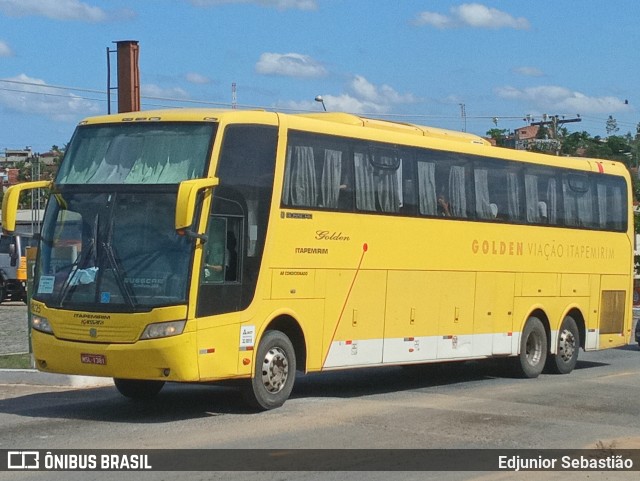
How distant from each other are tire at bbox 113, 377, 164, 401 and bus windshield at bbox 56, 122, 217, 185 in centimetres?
290

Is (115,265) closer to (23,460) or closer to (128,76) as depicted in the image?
(23,460)

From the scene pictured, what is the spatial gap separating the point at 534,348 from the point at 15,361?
919 centimetres

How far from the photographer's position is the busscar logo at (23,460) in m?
10.4

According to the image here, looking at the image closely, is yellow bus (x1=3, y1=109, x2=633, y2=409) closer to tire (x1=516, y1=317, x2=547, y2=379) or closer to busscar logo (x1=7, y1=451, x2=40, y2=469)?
tire (x1=516, y1=317, x2=547, y2=379)

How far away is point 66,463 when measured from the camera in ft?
34.2

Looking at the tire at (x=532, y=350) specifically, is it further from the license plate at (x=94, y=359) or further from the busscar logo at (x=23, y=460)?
the busscar logo at (x=23, y=460)

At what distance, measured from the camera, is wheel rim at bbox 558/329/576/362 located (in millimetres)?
20891

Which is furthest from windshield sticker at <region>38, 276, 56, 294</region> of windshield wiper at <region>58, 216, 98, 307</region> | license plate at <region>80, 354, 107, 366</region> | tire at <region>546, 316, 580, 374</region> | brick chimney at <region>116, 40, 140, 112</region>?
brick chimney at <region>116, 40, 140, 112</region>

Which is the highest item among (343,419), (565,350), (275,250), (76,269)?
(275,250)

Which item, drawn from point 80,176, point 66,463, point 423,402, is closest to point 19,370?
point 80,176

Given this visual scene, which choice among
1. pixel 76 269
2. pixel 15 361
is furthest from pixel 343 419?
pixel 15 361

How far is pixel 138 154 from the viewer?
13828 mm

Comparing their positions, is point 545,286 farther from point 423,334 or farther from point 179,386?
point 179,386

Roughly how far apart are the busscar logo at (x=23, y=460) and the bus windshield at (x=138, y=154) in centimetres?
381
